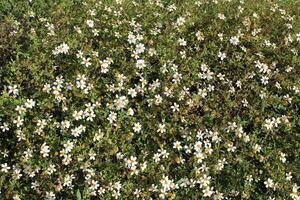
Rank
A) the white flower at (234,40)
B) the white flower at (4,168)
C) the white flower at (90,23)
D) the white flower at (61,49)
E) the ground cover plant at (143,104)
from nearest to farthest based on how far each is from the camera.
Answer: the white flower at (4,168)
the ground cover plant at (143,104)
the white flower at (61,49)
the white flower at (90,23)
the white flower at (234,40)

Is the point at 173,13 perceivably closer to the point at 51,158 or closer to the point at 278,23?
the point at 278,23

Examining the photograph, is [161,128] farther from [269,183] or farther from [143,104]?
[269,183]

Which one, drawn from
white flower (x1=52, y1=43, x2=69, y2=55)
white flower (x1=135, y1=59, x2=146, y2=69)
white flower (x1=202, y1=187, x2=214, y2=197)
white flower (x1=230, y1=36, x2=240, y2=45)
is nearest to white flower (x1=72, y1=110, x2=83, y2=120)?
white flower (x1=52, y1=43, x2=69, y2=55)

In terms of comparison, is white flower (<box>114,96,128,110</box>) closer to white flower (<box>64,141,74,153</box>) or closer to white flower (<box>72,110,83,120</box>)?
white flower (<box>72,110,83,120</box>)

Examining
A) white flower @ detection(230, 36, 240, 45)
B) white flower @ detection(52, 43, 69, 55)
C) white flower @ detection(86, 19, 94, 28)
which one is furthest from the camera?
white flower @ detection(230, 36, 240, 45)

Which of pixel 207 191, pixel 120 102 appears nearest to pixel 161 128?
pixel 120 102

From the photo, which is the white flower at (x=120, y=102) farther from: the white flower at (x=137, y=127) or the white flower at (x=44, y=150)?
the white flower at (x=44, y=150)

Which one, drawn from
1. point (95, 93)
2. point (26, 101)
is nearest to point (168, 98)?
point (95, 93)

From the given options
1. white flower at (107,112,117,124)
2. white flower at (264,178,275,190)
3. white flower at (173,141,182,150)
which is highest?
white flower at (107,112,117,124)

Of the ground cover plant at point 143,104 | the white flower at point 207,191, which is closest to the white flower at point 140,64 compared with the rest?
the ground cover plant at point 143,104
